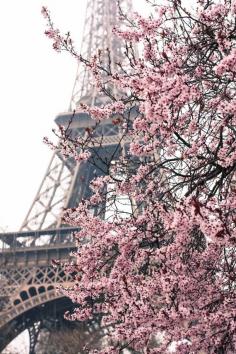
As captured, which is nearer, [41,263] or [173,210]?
[173,210]

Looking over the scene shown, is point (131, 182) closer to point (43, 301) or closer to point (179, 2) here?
point (179, 2)

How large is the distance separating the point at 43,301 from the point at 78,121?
1424cm

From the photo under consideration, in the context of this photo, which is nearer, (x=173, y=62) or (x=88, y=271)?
(x=173, y=62)

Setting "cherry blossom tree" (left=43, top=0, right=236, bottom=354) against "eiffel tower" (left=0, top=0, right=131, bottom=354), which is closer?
"cherry blossom tree" (left=43, top=0, right=236, bottom=354)

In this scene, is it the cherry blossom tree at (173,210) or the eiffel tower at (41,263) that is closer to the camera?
the cherry blossom tree at (173,210)

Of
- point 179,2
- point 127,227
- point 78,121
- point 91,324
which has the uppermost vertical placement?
point 78,121

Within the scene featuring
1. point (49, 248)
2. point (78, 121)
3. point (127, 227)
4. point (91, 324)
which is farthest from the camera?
point (78, 121)

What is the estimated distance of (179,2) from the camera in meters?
5.77

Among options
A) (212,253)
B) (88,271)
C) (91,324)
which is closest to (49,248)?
(91,324)

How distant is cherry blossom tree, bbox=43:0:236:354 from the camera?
189 inches

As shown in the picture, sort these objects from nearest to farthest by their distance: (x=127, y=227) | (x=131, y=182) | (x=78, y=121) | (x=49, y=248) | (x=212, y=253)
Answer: (x=212, y=253)
(x=127, y=227)
(x=131, y=182)
(x=49, y=248)
(x=78, y=121)

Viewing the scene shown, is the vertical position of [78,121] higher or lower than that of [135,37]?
higher

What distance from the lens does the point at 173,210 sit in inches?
231

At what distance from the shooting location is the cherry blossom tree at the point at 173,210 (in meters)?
4.79
